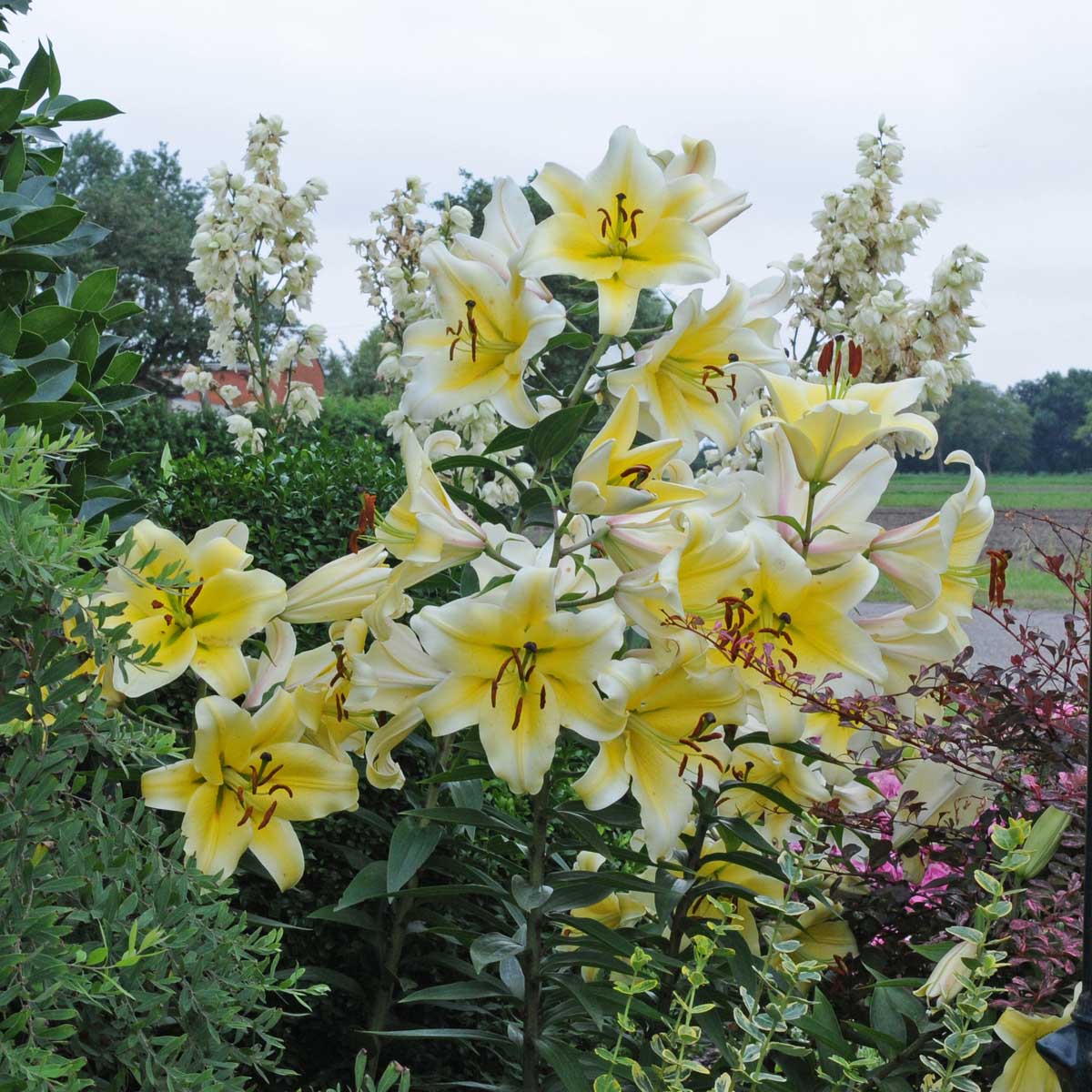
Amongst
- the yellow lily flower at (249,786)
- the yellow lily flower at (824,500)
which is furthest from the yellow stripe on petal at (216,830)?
the yellow lily flower at (824,500)

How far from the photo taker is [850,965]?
6.12 feet

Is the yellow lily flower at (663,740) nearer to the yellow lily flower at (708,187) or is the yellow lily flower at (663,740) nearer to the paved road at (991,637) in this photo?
the yellow lily flower at (708,187)

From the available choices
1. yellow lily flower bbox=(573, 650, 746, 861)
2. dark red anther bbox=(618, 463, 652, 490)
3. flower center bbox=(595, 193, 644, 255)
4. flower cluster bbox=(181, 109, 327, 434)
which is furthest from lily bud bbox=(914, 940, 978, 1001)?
flower cluster bbox=(181, 109, 327, 434)

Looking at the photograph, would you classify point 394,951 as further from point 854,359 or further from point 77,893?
point 854,359

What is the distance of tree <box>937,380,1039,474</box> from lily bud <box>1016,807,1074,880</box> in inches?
764

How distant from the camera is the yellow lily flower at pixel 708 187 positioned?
5.92 ft

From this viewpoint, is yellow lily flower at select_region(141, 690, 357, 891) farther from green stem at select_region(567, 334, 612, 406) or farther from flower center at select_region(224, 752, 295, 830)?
green stem at select_region(567, 334, 612, 406)

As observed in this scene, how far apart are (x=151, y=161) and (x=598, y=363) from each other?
45544 millimetres

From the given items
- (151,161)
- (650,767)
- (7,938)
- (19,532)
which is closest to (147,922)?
(7,938)

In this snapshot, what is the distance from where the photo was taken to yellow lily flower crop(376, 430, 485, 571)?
1.54m

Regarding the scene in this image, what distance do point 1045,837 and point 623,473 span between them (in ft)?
2.16

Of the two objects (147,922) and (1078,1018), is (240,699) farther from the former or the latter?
(1078,1018)

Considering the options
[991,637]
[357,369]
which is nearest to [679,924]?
[991,637]

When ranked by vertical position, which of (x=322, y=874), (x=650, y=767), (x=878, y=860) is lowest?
(x=322, y=874)
